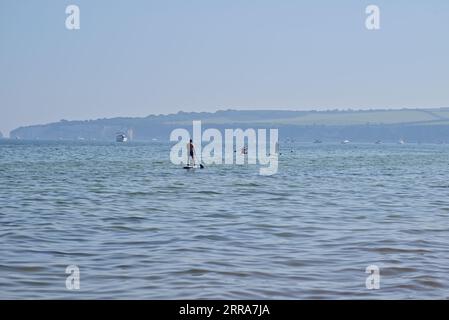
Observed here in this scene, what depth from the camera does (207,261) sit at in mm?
17484

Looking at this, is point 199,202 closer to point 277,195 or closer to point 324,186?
point 277,195

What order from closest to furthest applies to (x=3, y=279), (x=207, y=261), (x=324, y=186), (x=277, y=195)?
(x=3, y=279) → (x=207, y=261) → (x=277, y=195) → (x=324, y=186)

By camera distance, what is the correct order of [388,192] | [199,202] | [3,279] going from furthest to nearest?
[388,192] → [199,202] → [3,279]

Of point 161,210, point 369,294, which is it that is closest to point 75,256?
point 369,294

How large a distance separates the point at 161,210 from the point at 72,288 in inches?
575

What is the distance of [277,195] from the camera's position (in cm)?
3772

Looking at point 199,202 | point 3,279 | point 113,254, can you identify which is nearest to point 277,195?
point 199,202

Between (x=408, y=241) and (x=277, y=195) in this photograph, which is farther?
(x=277, y=195)
